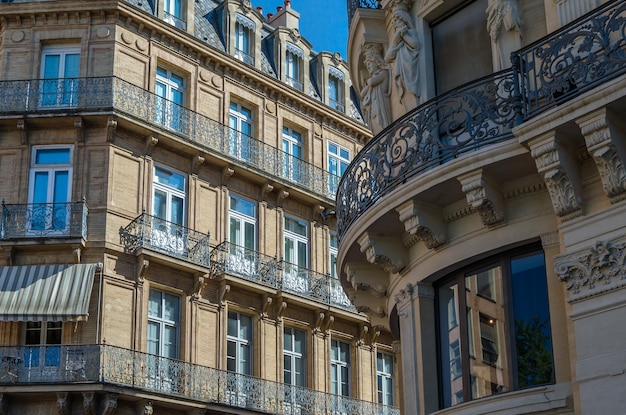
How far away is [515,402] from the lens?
34.2 feet

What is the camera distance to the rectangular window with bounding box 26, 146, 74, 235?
2541 centimetres

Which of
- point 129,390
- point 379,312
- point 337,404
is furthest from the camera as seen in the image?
point 337,404

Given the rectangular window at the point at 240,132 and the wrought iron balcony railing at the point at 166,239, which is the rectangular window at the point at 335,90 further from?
the wrought iron balcony railing at the point at 166,239

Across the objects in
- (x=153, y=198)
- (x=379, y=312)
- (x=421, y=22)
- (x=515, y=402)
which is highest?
(x=153, y=198)

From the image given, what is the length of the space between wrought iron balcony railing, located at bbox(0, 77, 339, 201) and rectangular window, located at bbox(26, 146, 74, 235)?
1.14 metres

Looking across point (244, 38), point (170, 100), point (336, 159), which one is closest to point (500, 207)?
point (170, 100)

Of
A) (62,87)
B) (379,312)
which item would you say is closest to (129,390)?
(62,87)

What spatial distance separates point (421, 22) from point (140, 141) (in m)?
14.5

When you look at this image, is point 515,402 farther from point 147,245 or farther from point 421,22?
point 147,245

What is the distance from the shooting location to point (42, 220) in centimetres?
2544

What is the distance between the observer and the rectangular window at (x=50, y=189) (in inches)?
1000

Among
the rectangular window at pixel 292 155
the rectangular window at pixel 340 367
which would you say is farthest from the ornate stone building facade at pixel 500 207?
the rectangular window at pixel 292 155

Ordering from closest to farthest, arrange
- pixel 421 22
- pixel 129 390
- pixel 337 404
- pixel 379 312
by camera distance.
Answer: pixel 421 22 → pixel 379 312 → pixel 129 390 → pixel 337 404

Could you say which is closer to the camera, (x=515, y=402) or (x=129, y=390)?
(x=515, y=402)
